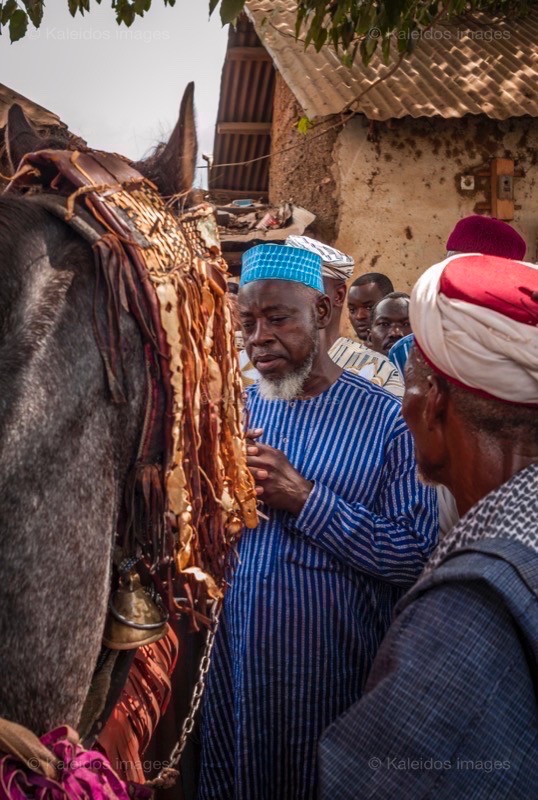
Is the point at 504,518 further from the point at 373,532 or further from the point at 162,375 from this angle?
the point at 373,532

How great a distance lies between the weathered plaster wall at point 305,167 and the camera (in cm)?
1023

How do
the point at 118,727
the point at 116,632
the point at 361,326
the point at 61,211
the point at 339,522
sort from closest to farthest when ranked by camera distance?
the point at 61,211 < the point at 116,632 < the point at 118,727 < the point at 339,522 < the point at 361,326

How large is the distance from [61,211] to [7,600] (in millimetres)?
628

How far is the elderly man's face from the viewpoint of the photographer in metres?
3.06

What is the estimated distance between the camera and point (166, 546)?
1492 millimetres

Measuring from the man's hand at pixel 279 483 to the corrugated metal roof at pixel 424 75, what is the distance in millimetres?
7944

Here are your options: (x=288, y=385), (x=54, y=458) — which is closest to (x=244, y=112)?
(x=288, y=385)

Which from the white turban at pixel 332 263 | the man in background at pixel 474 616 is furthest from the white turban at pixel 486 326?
the white turban at pixel 332 263

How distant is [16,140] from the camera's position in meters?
1.58

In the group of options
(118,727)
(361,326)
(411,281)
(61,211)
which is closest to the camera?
(61,211)

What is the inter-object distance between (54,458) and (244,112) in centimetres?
1249

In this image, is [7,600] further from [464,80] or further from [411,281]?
[464,80]

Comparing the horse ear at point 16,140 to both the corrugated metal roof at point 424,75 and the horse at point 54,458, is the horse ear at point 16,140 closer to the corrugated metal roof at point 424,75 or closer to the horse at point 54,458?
the horse at point 54,458

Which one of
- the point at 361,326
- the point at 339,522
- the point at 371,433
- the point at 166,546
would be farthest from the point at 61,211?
the point at 361,326
